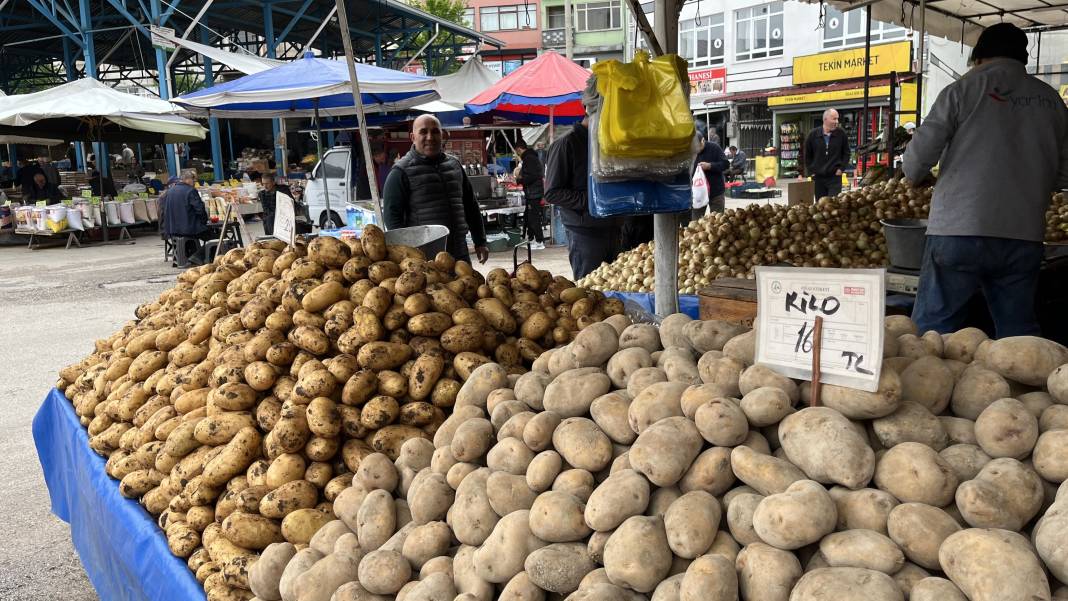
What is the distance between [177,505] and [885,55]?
2675 cm

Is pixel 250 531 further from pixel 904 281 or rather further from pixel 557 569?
pixel 904 281

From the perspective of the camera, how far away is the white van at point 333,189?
40.9 feet

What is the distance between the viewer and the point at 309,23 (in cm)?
2427

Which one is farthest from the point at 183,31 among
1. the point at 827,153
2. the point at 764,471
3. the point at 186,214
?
the point at 764,471

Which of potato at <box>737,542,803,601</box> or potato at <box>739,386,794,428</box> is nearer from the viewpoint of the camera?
potato at <box>737,542,803,601</box>

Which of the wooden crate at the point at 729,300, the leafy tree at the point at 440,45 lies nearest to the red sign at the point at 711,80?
the leafy tree at the point at 440,45

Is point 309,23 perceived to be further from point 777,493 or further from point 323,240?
point 777,493

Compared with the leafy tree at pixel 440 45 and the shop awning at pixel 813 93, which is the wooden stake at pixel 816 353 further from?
the leafy tree at pixel 440 45

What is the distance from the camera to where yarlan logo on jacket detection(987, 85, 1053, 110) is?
10.7 ft

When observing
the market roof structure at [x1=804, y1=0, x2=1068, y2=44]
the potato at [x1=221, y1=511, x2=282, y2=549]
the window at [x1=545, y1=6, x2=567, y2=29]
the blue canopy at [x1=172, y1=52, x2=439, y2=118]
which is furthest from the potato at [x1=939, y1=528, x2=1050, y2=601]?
the window at [x1=545, y1=6, x2=567, y2=29]

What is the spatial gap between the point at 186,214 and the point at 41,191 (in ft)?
20.6

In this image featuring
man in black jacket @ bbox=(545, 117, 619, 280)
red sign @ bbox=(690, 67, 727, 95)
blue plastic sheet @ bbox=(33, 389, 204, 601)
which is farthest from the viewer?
red sign @ bbox=(690, 67, 727, 95)

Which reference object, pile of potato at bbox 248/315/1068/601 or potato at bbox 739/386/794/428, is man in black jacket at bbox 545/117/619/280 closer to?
pile of potato at bbox 248/315/1068/601

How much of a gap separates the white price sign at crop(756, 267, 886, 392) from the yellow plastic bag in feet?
4.80
